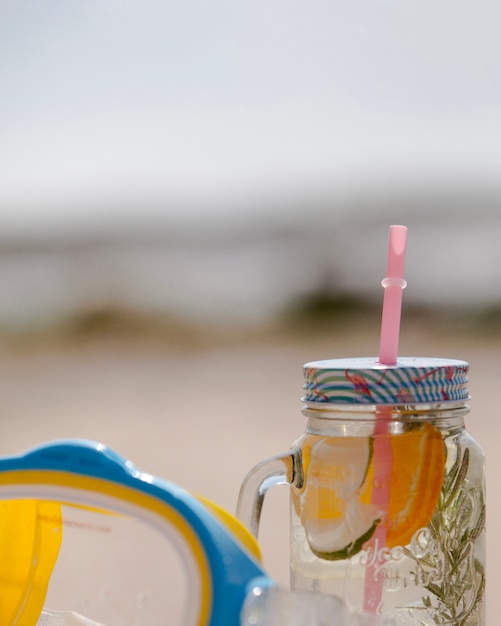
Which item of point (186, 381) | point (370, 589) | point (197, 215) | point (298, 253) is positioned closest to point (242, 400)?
point (186, 381)

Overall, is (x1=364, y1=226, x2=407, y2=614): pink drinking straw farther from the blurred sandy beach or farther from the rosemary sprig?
the blurred sandy beach

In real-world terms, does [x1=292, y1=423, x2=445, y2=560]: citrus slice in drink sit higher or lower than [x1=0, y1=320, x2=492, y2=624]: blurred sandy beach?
lower

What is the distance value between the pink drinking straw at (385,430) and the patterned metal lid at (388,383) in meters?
0.01

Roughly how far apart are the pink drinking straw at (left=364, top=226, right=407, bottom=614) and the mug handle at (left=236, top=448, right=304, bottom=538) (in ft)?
0.14

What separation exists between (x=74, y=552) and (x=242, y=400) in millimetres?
1313

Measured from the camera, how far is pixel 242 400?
5.50ft

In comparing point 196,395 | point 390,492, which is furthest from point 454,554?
point 196,395

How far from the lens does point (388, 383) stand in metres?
0.36

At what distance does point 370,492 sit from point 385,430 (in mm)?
28

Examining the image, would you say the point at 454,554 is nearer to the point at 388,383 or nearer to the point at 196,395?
the point at 388,383

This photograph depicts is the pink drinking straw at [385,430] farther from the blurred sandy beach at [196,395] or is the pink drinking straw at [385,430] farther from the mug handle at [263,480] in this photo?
the blurred sandy beach at [196,395]

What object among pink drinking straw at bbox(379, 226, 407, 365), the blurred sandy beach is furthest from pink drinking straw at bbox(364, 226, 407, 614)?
the blurred sandy beach

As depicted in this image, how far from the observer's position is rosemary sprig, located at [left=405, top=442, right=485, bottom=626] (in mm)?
382

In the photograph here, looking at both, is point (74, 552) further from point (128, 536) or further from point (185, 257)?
point (185, 257)
